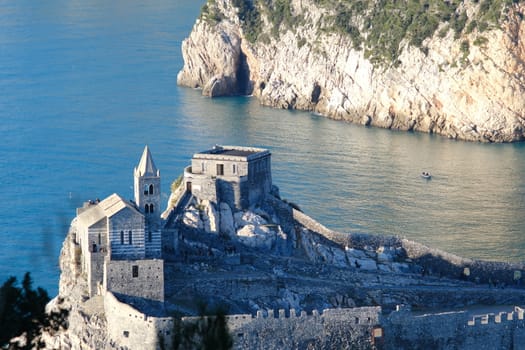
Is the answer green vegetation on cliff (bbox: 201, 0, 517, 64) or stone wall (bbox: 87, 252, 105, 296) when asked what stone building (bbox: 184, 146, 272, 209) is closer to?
stone wall (bbox: 87, 252, 105, 296)

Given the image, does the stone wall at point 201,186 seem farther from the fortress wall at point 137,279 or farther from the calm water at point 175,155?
the calm water at point 175,155

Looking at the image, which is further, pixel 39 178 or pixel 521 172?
pixel 521 172

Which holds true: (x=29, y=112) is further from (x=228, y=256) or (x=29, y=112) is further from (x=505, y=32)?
(x=228, y=256)

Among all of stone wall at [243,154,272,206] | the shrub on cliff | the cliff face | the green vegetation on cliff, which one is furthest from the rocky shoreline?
the green vegetation on cliff

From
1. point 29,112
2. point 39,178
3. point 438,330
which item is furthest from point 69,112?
point 438,330

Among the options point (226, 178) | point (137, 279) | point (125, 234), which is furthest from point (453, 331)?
point (226, 178)

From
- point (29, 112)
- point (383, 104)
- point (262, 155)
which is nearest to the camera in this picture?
point (262, 155)

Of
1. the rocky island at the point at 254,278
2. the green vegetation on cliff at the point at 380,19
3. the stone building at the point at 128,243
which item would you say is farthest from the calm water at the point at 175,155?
the stone building at the point at 128,243
